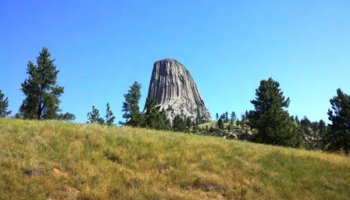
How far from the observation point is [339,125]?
57.4 meters

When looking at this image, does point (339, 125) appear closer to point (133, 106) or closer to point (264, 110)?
point (264, 110)

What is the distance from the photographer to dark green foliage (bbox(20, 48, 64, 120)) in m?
50.7

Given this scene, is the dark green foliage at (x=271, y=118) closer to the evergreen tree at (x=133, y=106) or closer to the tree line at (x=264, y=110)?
the tree line at (x=264, y=110)

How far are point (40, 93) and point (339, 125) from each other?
37606mm

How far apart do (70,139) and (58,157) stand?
2.36 meters

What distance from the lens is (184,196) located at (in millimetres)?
14586

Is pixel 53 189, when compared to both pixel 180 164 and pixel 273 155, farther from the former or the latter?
pixel 273 155

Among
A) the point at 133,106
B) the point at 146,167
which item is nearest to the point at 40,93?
the point at 133,106

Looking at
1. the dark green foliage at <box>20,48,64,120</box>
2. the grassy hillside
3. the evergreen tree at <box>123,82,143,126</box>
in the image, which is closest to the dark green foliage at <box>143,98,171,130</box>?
the evergreen tree at <box>123,82,143,126</box>

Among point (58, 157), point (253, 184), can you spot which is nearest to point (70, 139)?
point (58, 157)

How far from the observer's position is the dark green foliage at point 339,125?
5475cm

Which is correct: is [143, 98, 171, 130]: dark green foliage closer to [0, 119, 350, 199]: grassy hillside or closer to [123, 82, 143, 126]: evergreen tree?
[123, 82, 143, 126]: evergreen tree

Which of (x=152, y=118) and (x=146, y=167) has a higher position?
(x=152, y=118)

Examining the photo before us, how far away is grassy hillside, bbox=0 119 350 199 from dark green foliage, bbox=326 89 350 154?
113 feet
